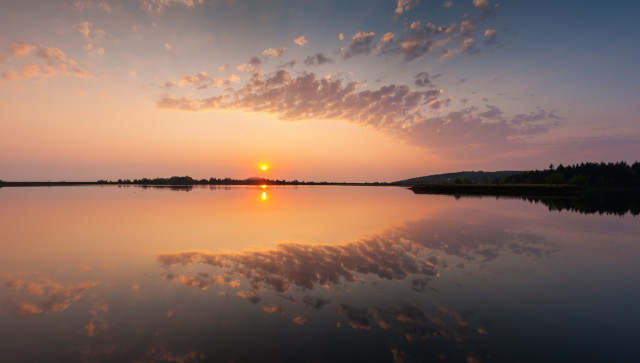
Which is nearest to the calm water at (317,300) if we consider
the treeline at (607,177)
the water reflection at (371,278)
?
the water reflection at (371,278)

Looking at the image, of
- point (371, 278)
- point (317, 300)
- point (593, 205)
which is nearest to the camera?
point (317, 300)

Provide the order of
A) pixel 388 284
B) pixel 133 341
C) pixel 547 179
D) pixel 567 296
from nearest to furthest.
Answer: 1. pixel 133 341
2. pixel 567 296
3. pixel 388 284
4. pixel 547 179

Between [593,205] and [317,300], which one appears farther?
[593,205]

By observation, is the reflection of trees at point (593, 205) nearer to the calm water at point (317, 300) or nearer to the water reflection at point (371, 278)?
the calm water at point (317, 300)

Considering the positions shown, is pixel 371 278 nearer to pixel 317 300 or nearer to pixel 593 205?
pixel 317 300

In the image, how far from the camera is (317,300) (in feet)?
39.7

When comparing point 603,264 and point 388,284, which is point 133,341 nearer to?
point 388,284

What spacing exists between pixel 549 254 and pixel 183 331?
971 inches

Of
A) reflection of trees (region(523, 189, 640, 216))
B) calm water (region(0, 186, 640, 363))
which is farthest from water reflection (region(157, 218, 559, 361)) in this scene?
reflection of trees (region(523, 189, 640, 216))

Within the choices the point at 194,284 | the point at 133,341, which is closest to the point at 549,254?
the point at 194,284

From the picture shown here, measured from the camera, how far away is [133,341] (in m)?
8.91

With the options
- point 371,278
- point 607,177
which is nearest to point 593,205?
point 371,278

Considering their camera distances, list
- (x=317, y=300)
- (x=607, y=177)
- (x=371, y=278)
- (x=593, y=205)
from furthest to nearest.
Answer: (x=607, y=177), (x=593, y=205), (x=371, y=278), (x=317, y=300)

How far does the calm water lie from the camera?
8.53 meters
